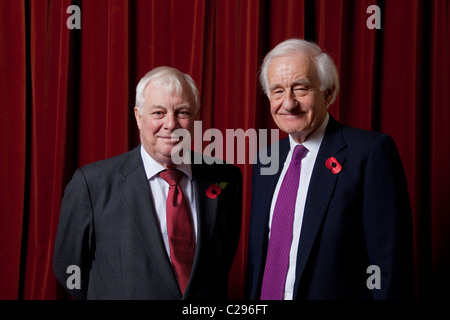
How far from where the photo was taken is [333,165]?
1595 millimetres

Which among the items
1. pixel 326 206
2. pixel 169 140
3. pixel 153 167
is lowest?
pixel 326 206

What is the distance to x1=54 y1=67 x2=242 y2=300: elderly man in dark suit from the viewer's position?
5.26ft

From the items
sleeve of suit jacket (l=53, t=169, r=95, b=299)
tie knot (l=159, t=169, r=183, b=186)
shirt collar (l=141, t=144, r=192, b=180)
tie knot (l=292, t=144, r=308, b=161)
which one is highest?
tie knot (l=292, t=144, r=308, b=161)

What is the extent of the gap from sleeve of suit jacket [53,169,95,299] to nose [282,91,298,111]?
31.8 inches

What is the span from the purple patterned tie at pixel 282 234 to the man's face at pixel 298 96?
98mm

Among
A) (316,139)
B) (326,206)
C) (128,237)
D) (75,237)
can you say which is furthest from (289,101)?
(75,237)

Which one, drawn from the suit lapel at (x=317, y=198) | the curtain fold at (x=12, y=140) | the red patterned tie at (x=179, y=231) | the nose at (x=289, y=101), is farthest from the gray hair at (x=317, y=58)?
the curtain fold at (x=12, y=140)

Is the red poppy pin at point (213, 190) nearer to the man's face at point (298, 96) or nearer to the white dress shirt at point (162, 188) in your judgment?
the white dress shirt at point (162, 188)

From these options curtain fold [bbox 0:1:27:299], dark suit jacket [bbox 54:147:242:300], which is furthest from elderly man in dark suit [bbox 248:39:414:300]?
curtain fold [bbox 0:1:27:299]

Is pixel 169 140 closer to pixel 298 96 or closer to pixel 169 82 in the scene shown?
pixel 169 82

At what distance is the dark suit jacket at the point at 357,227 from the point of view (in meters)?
1.52

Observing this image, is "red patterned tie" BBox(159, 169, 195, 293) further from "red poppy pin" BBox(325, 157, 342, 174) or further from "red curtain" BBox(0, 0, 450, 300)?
"red curtain" BBox(0, 0, 450, 300)

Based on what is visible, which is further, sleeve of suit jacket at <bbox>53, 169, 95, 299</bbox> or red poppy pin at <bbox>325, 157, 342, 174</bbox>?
sleeve of suit jacket at <bbox>53, 169, 95, 299</bbox>

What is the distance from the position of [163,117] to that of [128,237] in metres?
0.45
